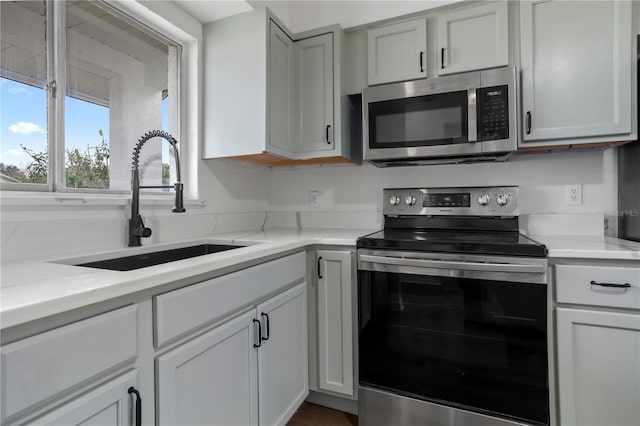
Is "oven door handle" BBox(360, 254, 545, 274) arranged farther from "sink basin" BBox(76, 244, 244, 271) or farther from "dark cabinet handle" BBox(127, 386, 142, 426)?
"dark cabinet handle" BBox(127, 386, 142, 426)

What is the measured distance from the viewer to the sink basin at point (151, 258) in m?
1.28

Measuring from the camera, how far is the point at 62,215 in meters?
1.23

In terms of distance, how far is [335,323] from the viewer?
1708mm

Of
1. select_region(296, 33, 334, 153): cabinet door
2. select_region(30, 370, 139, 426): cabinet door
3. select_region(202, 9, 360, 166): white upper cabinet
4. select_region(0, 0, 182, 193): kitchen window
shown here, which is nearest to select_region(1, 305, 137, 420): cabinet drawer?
select_region(30, 370, 139, 426): cabinet door

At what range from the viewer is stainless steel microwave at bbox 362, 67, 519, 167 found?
63.7 inches

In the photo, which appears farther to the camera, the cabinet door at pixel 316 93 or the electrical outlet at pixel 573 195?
the cabinet door at pixel 316 93

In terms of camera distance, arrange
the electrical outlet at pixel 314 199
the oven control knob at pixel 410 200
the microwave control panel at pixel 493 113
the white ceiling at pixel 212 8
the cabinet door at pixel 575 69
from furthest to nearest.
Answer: the electrical outlet at pixel 314 199 < the oven control knob at pixel 410 200 < the white ceiling at pixel 212 8 < the microwave control panel at pixel 493 113 < the cabinet door at pixel 575 69

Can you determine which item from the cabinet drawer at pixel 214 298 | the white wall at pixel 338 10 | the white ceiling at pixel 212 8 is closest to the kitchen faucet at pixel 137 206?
the cabinet drawer at pixel 214 298

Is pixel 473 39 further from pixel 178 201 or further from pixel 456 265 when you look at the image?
pixel 178 201

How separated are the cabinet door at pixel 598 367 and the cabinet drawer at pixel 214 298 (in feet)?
3.92

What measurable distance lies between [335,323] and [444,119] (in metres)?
1.22

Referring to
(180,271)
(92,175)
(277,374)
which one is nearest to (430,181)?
(277,374)

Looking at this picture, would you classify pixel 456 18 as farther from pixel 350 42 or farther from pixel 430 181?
pixel 430 181

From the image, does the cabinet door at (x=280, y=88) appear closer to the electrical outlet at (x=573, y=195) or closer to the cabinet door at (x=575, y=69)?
the cabinet door at (x=575, y=69)
